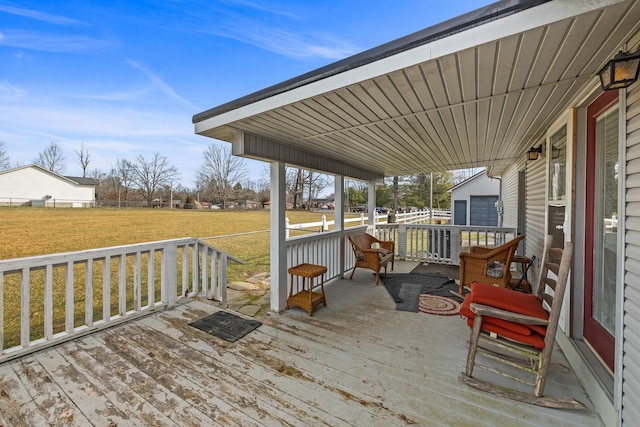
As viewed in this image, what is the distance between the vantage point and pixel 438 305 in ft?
12.7

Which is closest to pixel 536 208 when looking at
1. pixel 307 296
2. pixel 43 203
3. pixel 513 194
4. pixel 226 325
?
pixel 513 194

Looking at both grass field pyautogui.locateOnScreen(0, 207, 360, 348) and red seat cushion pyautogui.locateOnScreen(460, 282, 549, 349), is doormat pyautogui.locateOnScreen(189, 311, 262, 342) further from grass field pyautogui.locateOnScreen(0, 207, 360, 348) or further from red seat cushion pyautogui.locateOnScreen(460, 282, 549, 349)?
red seat cushion pyautogui.locateOnScreen(460, 282, 549, 349)

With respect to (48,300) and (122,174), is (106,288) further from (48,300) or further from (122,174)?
(122,174)

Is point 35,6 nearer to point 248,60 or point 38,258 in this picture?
point 248,60

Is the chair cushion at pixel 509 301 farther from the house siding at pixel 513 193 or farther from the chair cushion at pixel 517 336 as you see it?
the house siding at pixel 513 193

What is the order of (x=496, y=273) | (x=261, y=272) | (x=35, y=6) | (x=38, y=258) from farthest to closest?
(x=261, y=272), (x=35, y=6), (x=496, y=273), (x=38, y=258)

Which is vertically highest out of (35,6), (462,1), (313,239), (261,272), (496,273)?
(35,6)

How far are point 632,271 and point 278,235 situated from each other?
3149 millimetres

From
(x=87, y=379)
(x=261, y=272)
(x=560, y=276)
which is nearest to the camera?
(x=560, y=276)

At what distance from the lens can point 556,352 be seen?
2574mm

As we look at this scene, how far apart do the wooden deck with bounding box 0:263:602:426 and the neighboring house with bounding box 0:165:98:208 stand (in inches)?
1030

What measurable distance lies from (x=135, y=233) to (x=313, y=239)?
9151mm

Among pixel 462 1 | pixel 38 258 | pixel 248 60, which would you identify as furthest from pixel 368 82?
pixel 248 60

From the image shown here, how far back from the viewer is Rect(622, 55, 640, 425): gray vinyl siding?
1410 millimetres
